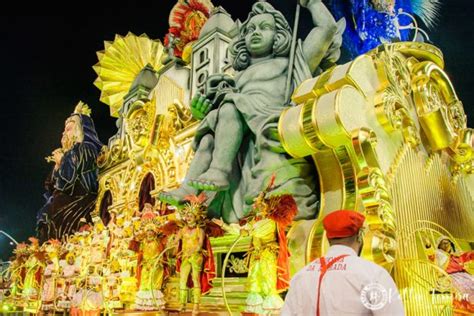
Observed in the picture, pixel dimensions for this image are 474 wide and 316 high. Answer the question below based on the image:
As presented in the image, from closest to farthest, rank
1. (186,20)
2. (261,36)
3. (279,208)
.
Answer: (279,208), (261,36), (186,20)

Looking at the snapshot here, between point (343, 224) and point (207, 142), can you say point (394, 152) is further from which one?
point (343, 224)

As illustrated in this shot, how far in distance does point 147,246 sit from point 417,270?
2.88m

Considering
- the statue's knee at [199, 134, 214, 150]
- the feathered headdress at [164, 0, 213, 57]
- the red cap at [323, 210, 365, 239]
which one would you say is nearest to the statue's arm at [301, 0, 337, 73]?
the statue's knee at [199, 134, 214, 150]

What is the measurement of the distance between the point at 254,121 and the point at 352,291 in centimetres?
286

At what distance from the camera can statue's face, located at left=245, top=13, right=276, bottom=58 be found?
197 inches

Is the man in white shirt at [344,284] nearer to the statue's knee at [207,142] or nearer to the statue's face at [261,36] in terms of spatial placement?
the statue's knee at [207,142]

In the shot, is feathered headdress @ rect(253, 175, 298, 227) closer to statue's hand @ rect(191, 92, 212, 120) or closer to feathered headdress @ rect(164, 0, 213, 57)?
statue's hand @ rect(191, 92, 212, 120)

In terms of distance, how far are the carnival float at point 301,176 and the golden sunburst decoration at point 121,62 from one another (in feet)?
13.5

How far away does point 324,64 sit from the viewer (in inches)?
205

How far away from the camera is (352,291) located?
5.45 feet

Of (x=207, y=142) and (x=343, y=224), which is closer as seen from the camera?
(x=343, y=224)

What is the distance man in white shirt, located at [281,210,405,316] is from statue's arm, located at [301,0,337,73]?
3267 mm

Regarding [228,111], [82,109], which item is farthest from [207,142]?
[82,109]

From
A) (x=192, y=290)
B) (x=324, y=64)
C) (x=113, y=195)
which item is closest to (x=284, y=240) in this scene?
(x=192, y=290)
